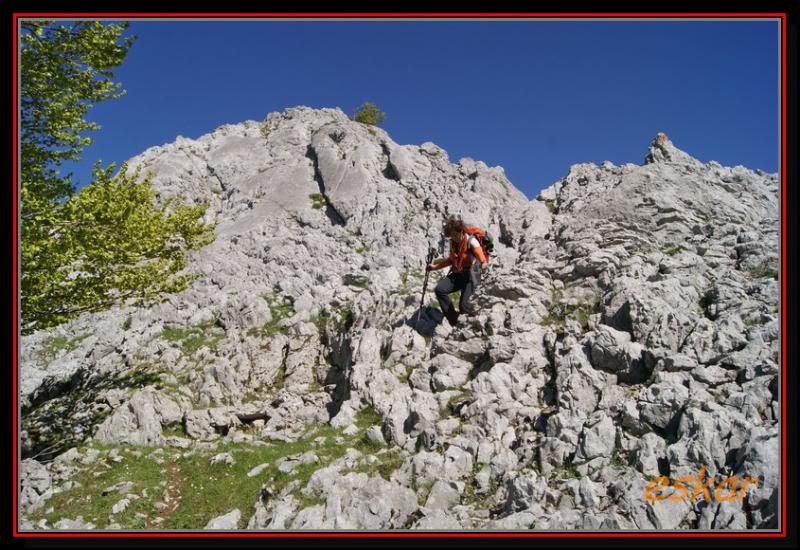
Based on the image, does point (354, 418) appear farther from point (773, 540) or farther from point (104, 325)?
point (104, 325)

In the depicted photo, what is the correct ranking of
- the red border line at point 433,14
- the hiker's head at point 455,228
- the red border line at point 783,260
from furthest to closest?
the hiker's head at point 455,228 < the red border line at point 783,260 < the red border line at point 433,14

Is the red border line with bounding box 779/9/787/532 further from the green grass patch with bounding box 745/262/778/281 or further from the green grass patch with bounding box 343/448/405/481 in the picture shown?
Answer: the green grass patch with bounding box 343/448/405/481

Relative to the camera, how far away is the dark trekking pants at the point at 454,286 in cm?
1862

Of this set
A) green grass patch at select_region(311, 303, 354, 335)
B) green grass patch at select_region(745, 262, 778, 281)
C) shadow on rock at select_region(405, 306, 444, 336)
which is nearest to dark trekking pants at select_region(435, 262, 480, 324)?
shadow on rock at select_region(405, 306, 444, 336)

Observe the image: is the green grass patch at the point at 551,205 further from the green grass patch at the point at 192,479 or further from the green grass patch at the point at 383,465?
the green grass patch at the point at 383,465

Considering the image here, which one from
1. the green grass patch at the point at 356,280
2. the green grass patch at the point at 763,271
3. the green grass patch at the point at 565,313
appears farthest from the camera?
the green grass patch at the point at 356,280

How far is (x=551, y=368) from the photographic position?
14758mm

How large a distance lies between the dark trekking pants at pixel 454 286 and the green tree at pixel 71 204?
1024cm

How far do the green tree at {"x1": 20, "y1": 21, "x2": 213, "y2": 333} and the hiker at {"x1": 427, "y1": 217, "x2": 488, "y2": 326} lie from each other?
1033 cm

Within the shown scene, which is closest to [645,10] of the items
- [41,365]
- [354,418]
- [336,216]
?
[354,418]

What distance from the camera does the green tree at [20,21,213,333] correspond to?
13.1 metres

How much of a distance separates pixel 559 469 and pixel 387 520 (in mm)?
3960

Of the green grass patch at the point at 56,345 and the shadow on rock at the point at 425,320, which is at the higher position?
the shadow on rock at the point at 425,320

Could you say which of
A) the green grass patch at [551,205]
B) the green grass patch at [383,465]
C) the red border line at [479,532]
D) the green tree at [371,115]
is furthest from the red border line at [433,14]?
the green tree at [371,115]
